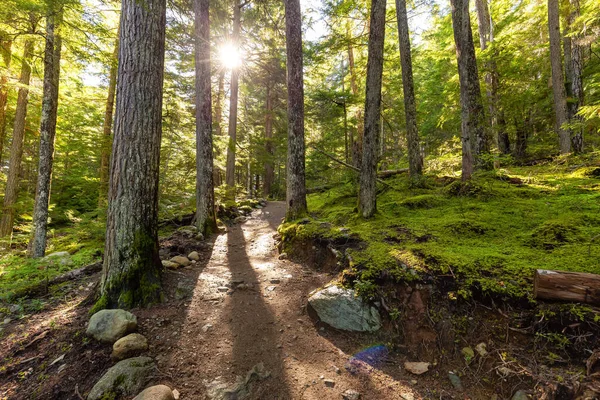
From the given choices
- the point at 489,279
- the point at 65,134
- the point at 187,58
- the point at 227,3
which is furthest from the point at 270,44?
the point at 489,279

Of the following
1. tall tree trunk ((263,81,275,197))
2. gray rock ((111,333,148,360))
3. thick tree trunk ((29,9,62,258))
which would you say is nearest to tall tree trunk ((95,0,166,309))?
gray rock ((111,333,148,360))

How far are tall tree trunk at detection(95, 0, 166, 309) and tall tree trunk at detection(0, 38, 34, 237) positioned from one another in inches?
334

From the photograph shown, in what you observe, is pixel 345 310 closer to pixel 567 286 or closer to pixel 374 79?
pixel 567 286

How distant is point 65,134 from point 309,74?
1295 centimetres

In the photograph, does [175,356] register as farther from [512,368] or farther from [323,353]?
[512,368]

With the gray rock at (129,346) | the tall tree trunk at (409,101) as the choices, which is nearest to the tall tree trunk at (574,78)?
the tall tree trunk at (409,101)

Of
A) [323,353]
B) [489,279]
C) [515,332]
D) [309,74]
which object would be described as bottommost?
[323,353]

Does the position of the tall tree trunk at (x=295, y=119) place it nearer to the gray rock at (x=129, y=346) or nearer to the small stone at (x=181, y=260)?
the small stone at (x=181, y=260)

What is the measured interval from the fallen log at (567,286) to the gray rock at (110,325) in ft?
14.6

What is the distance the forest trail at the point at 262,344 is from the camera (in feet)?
8.20

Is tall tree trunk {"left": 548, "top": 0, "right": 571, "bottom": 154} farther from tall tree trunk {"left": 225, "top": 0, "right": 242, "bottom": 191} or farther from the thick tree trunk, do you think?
the thick tree trunk

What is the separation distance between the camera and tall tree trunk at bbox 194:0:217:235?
809 cm

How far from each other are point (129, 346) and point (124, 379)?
16.2 inches

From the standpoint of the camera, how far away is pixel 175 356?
2.83 metres
